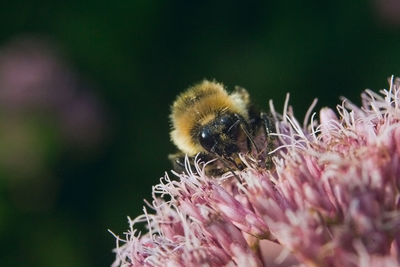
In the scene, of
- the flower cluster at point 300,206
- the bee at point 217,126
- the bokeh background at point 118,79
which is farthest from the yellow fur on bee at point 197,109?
the bokeh background at point 118,79

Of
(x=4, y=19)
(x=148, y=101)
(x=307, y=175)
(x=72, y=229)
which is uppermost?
(x=4, y=19)

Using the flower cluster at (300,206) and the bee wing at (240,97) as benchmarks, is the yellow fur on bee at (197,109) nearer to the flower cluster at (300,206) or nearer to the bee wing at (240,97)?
the bee wing at (240,97)

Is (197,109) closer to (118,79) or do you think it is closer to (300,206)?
(300,206)

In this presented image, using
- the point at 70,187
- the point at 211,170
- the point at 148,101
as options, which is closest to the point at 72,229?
the point at 70,187

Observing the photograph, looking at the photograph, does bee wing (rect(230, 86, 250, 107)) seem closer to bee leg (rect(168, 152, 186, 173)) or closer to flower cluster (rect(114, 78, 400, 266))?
flower cluster (rect(114, 78, 400, 266))

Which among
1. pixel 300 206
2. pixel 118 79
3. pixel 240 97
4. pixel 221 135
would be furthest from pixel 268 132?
pixel 118 79

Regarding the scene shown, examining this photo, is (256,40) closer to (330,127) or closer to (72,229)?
(72,229)
